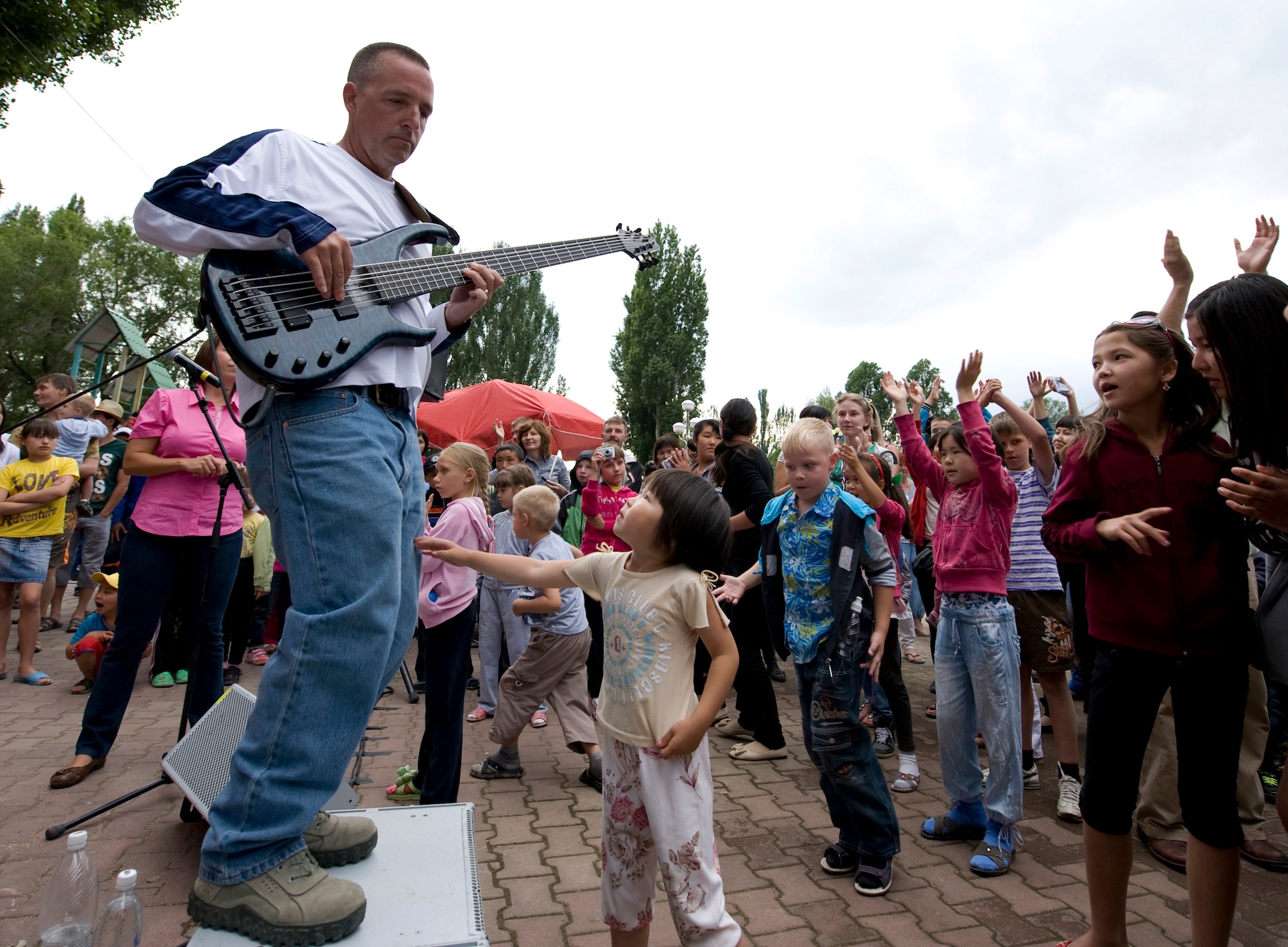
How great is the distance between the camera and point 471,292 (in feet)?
7.64

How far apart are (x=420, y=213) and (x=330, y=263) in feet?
1.98

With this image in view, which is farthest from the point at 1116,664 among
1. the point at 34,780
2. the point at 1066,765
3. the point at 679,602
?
the point at 34,780

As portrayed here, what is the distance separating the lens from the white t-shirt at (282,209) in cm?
177

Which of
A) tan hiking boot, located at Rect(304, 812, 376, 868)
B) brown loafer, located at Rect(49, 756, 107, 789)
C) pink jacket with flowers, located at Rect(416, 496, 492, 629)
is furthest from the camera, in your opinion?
brown loafer, located at Rect(49, 756, 107, 789)

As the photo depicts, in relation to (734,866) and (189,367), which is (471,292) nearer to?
(189,367)

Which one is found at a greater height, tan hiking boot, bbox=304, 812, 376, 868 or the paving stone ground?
tan hiking boot, bbox=304, 812, 376, 868

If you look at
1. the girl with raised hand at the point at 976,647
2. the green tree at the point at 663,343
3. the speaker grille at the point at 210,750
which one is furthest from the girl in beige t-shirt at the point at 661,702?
the green tree at the point at 663,343

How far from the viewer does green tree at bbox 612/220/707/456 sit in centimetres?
4972

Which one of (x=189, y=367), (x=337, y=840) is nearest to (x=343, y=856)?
(x=337, y=840)

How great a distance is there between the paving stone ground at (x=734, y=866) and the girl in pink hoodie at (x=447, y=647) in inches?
15.3

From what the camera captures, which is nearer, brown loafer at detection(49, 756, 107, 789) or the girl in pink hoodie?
the girl in pink hoodie

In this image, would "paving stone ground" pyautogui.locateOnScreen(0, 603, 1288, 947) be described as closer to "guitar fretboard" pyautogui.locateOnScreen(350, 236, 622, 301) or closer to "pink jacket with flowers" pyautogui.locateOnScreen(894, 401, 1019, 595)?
"pink jacket with flowers" pyautogui.locateOnScreen(894, 401, 1019, 595)

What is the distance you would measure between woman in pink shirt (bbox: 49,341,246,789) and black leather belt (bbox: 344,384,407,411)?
6.53ft

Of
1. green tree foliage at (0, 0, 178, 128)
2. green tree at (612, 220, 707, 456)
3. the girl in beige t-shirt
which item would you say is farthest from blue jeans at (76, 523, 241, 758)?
green tree at (612, 220, 707, 456)
